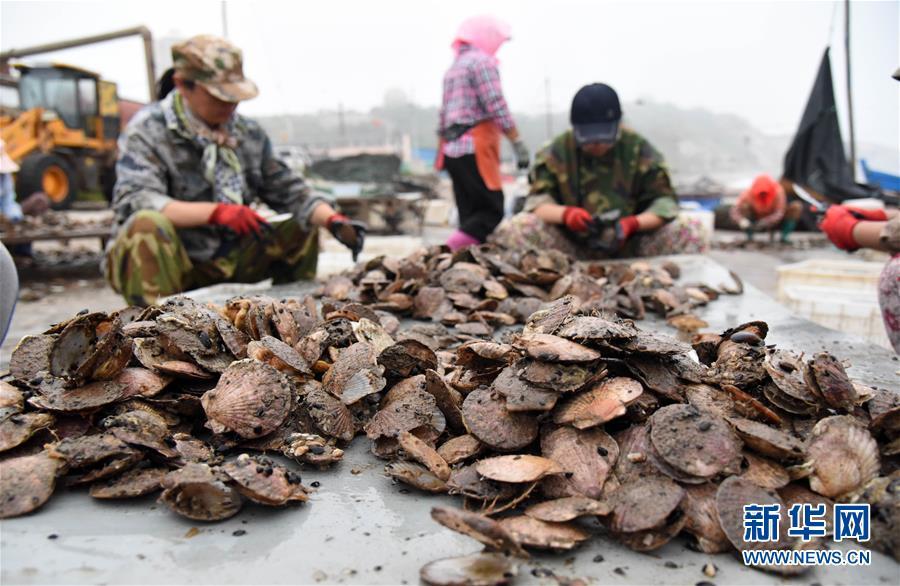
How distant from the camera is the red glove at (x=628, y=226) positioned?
3389mm

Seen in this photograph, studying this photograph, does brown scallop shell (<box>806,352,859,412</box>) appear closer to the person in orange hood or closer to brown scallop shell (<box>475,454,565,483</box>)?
brown scallop shell (<box>475,454,565,483</box>)

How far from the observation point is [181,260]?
296cm

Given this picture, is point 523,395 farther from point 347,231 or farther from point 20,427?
point 347,231

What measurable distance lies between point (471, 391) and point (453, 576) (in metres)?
0.51

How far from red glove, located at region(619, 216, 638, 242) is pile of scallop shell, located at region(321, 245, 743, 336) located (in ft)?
2.05

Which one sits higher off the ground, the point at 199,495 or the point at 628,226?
the point at 628,226

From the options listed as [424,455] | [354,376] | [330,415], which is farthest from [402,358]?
[424,455]

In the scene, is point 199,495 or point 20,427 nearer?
point 199,495

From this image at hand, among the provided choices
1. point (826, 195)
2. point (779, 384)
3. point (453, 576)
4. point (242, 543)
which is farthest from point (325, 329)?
point (826, 195)

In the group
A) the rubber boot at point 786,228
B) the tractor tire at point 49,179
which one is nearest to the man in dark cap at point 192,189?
the rubber boot at point 786,228

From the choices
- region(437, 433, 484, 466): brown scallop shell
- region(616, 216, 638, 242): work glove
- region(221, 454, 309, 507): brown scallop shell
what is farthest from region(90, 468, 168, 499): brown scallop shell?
region(616, 216, 638, 242): work glove

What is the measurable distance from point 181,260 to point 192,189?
1.23 ft

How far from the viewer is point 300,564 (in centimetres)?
89

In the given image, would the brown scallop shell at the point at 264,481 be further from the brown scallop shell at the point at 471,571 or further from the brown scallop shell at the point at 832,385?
the brown scallop shell at the point at 832,385
